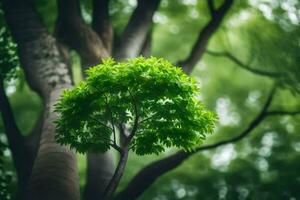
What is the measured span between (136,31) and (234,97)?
285 inches

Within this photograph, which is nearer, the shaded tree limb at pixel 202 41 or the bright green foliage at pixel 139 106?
the bright green foliage at pixel 139 106

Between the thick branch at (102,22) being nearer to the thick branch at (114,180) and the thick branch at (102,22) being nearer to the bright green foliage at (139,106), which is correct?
the bright green foliage at (139,106)

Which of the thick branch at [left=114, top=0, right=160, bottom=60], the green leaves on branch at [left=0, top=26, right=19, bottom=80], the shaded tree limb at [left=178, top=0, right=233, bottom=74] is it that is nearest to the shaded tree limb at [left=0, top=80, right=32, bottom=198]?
the green leaves on branch at [left=0, top=26, right=19, bottom=80]

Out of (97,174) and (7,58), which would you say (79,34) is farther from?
(97,174)

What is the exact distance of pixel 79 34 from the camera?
26.2 feet

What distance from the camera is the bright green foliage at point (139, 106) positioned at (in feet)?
15.5

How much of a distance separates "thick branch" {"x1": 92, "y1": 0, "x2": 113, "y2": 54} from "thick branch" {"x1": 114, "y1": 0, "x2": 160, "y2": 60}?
26 centimetres

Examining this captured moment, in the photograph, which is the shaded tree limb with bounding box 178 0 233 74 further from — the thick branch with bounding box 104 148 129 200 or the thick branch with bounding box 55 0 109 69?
the thick branch with bounding box 104 148 129 200

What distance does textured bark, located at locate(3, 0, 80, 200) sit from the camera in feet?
17.4

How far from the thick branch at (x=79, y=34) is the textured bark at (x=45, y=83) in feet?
1.13

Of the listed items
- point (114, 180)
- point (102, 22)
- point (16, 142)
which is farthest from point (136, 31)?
point (114, 180)

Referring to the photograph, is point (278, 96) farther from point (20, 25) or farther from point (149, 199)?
point (20, 25)

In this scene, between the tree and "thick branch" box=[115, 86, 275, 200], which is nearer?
the tree

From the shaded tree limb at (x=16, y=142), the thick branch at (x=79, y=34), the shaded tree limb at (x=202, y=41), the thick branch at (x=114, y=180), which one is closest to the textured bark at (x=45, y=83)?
the thick branch at (x=79, y=34)
